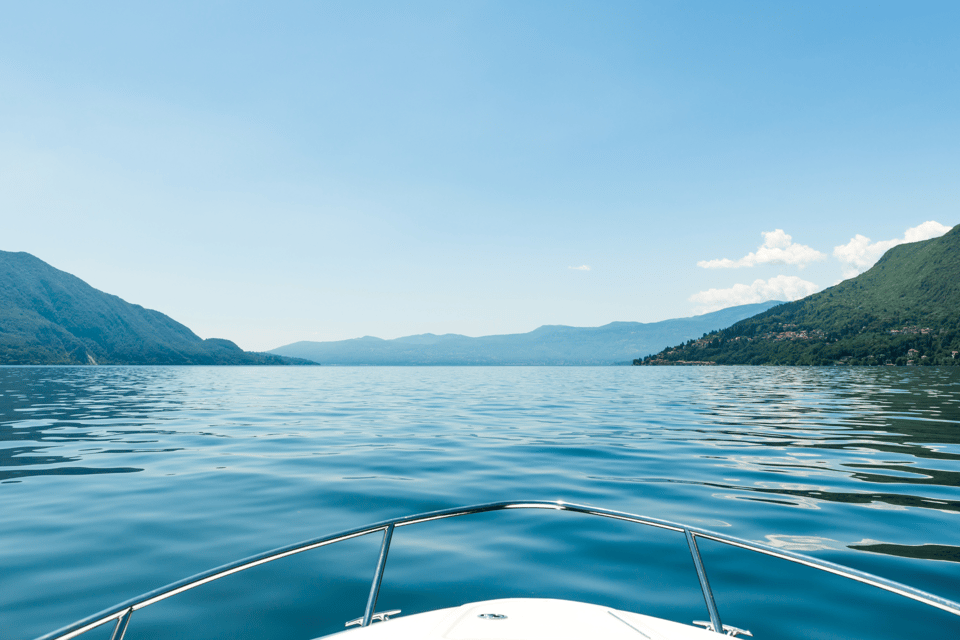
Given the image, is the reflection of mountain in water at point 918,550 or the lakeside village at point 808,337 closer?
the reflection of mountain in water at point 918,550

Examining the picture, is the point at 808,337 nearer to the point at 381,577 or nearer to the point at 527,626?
the point at 527,626

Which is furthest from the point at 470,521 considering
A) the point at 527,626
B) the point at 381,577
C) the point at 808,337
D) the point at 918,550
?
the point at 808,337

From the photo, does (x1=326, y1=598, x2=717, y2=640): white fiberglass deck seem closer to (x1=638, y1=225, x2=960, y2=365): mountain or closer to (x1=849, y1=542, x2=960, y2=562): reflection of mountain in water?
(x1=849, y1=542, x2=960, y2=562): reflection of mountain in water

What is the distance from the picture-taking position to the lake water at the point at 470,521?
479cm

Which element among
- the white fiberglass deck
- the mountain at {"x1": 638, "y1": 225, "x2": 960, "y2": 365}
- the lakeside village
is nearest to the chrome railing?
the white fiberglass deck

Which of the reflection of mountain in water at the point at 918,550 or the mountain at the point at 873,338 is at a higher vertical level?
the mountain at the point at 873,338

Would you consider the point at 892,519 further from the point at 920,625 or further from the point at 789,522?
the point at 920,625

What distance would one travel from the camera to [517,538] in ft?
21.8

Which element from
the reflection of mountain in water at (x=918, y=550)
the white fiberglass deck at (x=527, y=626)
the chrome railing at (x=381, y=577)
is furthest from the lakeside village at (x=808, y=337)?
the white fiberglass deck at (x=527, y=626)

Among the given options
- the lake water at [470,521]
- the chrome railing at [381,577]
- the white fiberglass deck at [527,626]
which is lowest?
the lake water at [470,521]

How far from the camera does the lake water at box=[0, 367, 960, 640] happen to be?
4.79m

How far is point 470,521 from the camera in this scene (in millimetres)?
7445

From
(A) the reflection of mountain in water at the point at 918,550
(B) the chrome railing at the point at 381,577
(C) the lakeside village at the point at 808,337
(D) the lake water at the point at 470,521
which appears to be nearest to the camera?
(B) the chrome railing at the point at 381,577

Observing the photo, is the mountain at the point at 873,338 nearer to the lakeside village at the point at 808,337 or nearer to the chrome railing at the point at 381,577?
the lakeside village at the point at 808,337
